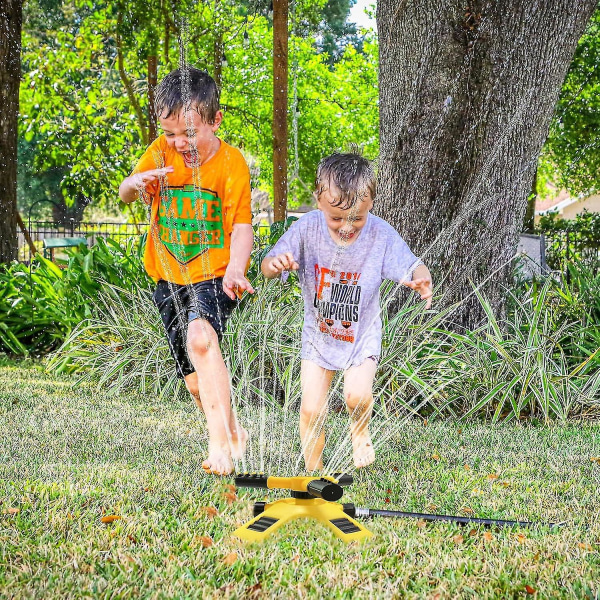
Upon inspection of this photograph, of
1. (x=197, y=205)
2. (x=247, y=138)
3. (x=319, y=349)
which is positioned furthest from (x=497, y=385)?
(x=247, y=138)

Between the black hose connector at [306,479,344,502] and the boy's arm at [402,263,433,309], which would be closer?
the black hose connector at [306,479,344,502]

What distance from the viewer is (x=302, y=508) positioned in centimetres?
220

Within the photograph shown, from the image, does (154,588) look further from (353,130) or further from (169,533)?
(353,130)

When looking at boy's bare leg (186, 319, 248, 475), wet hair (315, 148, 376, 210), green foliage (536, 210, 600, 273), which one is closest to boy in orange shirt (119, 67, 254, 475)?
boy's bare leg (186, 319, 248, 475)

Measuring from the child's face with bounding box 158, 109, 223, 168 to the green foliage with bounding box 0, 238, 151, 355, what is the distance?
2704mm

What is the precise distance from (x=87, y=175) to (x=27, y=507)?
968 cm

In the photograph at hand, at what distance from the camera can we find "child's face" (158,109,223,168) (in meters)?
2.64

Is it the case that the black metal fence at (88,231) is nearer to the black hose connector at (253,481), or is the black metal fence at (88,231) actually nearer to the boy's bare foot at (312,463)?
the boy's bare foot at (312,463)

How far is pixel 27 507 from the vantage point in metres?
2.37

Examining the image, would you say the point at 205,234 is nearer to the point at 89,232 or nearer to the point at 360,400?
the point at 360,400

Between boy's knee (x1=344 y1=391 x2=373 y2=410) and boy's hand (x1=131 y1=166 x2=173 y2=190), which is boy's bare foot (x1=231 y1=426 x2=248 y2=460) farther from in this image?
boy's hand (x1=131 y1=166 x2=173 y2=190)

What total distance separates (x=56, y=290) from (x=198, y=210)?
3.80 metres

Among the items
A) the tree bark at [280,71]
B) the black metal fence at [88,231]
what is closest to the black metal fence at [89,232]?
the black metal fence at [88,231]

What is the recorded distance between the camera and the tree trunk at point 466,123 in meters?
4.61
